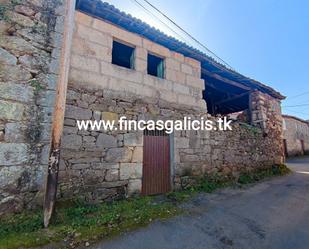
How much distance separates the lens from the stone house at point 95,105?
3191mm

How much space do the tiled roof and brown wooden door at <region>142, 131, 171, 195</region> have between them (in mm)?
2666

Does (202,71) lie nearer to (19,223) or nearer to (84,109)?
(84,109)

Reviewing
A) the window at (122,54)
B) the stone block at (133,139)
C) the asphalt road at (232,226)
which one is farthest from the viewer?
the window at (122,54)

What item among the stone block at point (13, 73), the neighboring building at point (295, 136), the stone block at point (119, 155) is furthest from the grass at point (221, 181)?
the neighboring building at point (295, 136)

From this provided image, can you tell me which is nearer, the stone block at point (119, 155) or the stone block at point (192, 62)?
the stone block at point (119, 155)

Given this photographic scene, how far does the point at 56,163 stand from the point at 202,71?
5.55m

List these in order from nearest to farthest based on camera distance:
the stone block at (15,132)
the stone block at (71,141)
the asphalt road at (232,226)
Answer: the asphalt road at (232,226) → the stone block at (15,132) → the stone block at (71,141)

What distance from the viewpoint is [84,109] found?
397 cm

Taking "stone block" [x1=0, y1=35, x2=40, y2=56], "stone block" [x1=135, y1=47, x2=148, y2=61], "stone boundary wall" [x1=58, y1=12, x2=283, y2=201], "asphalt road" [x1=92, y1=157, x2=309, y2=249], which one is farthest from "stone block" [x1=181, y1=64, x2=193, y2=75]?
"stone block" [x1=0, y1=35, x2=40, y2=56]

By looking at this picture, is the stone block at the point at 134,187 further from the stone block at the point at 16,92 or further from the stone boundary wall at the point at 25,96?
the stone block at the point at 16,92

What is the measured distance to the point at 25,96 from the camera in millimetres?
3299

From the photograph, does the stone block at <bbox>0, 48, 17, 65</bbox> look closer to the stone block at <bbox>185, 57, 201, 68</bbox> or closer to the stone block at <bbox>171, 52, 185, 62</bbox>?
the stone block at <bbox>171, 52, 185, 62</bbox>

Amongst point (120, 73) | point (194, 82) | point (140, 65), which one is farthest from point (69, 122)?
point (194, 82)

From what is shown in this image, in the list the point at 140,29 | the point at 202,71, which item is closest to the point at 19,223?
the point at 140,29
